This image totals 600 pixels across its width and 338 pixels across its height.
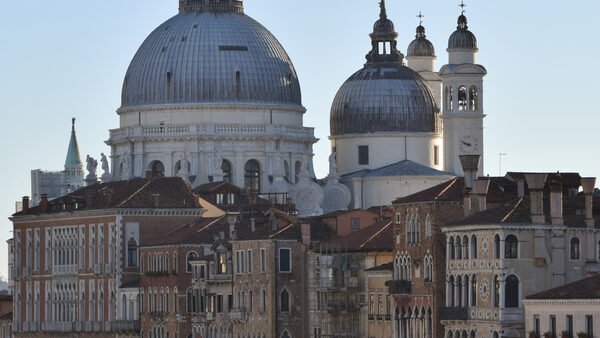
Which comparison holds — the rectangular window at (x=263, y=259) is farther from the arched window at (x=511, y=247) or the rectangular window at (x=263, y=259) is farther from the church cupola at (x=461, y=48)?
the church cupola at (x=461, y=48)

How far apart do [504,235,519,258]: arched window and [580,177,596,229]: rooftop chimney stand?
113 inches

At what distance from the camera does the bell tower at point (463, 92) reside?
570 feet

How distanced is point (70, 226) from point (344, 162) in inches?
1024

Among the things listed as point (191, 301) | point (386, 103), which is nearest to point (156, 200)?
point (191, 301)

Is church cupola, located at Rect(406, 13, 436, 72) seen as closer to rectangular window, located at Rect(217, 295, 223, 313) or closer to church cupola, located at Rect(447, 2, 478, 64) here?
church cupola, located at Rect(447, 2, 478, 64)

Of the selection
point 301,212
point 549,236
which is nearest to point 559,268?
point 549,236

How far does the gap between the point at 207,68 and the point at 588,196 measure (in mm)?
66258

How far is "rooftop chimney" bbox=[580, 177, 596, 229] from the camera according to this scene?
116 meters

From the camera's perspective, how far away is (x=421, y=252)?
400 ft

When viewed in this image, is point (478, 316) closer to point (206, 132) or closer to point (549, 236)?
point (549, 236)

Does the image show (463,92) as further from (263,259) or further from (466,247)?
(466,247)

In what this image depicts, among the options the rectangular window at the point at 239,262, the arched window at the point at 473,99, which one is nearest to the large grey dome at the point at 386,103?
the arched window at the point at 473,99

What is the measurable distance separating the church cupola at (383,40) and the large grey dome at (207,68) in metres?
4.81

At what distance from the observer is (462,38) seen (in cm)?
17362
